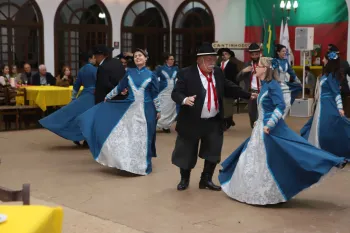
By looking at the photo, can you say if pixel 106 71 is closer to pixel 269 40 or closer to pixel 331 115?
pixel 331 115

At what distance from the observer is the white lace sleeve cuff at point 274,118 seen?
536cm

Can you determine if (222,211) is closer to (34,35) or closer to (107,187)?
(107,187)

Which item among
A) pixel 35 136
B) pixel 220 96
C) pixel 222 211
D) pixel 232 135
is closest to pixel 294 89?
pixel 232 135

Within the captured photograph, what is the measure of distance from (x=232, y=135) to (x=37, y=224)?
813 centimetres

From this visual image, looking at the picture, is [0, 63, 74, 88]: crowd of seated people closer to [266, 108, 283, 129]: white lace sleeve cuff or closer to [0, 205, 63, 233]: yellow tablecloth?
[266, 108, 283, 129]: white lace sleeve cuff

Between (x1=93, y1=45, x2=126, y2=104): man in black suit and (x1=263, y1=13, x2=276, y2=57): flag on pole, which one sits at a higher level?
(x1=263, y1=13, x2=276, y2=57): flag on pole


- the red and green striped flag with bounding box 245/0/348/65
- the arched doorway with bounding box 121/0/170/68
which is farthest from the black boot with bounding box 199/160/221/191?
the arched doorway with bounding box 121/0/170/68

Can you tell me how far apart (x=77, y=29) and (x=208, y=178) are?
32.4 feet

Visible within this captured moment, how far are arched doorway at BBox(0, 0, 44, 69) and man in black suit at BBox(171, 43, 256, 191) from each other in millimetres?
9134

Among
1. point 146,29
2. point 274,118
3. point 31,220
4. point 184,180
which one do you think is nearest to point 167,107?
point 184,180

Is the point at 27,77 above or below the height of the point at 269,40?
below

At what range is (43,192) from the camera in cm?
607

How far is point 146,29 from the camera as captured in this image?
54.0 ft

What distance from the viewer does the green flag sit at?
49.8 ft
